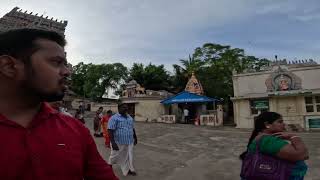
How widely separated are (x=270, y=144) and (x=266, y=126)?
354 mm

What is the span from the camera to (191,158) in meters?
12.0

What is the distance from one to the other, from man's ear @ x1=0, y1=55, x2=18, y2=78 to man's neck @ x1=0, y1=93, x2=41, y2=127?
10 centimetres

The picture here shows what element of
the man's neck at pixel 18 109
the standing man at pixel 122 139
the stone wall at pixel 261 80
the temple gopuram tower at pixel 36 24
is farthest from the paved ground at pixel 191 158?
the stone wall at pixel 261 80

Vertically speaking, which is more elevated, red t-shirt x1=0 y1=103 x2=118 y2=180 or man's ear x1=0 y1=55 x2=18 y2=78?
man's ear x1=0 y1=55 x2=18 y2=78

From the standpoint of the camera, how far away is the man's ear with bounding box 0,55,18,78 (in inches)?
70.2

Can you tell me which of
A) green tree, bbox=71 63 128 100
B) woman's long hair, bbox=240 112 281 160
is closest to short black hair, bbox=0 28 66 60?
woman's long hair, bbox=240 112 281 160

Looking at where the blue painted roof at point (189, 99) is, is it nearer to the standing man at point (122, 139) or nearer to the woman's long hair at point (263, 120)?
the standing man at point (122, 139)

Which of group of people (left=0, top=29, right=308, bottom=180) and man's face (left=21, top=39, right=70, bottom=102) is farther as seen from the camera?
man's face (left=21, top=39, right=70, bottom=102)

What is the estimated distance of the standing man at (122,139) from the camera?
28.6 ft

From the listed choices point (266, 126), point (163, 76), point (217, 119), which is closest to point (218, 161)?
point (266, 126)

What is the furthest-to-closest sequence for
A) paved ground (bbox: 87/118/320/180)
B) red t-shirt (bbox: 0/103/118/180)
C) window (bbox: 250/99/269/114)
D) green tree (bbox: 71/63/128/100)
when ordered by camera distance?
1. green tree (bbox: 71/63/128/100)
2. window (bbox: 250/99/269/114)
3. paved ground (bbox: 87/118/320/180)
4. red t-shirt (bbox: 0/103/118/180)

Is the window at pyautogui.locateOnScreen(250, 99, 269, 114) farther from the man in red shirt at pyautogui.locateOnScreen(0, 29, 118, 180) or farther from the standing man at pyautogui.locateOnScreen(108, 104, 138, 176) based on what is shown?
the man in red shirt at pyautogui.locateOnScreen(0, 29, 118, 180)

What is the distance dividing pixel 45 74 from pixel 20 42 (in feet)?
0.65

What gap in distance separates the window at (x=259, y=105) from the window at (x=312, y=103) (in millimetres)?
2324
